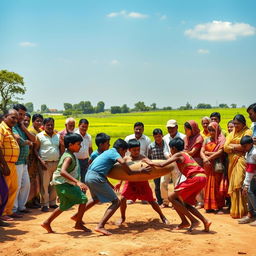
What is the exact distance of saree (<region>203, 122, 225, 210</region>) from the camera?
303 inches

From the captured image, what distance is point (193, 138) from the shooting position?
7914 millimetres

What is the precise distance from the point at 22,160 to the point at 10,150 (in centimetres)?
73

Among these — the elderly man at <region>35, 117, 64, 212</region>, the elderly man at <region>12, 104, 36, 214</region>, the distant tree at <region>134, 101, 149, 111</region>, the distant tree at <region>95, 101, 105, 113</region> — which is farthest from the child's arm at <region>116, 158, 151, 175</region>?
the distant tree at <region>95, 101, 105, 113</region>

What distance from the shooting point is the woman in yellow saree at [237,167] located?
23.5ft

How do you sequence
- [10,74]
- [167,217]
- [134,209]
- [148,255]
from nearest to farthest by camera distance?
[148,255] < [167,217] < [134,209] < [10,74]

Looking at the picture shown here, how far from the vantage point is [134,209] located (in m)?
7.95

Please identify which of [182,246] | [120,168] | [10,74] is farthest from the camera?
[10,74]

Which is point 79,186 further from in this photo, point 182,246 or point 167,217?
point 167,217

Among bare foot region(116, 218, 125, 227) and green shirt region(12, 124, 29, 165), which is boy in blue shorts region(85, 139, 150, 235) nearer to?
bare foot region(116, 218, 125, 227)

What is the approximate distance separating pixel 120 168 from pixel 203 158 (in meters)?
2.33

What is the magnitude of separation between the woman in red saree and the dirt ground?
0.53 metres

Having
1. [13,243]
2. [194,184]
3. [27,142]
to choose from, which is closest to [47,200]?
[27,142]

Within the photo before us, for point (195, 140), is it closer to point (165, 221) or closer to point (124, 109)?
point (165, 221)

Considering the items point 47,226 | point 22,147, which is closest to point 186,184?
point 47,226
